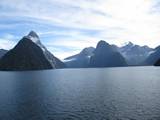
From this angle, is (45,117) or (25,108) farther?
(25,108)

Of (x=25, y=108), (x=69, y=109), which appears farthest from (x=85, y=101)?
(x=25, y=108)

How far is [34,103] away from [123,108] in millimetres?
32406

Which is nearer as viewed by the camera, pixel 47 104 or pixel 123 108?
pixel 123 108

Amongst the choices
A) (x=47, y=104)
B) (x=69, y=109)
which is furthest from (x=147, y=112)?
(x=47, y=104)

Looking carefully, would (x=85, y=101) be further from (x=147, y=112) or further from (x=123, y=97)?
(x=147, y=112)

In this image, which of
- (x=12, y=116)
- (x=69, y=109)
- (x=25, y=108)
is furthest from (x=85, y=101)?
(x=12, y=116)

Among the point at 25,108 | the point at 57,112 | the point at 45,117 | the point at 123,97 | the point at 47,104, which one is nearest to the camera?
Answer: the point at 45,117

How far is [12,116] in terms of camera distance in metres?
67.6

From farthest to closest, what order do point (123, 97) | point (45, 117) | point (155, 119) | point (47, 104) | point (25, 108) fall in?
point (123, 97) → point (47, 104) → point (25, 108) → point (45, 117) → point (155, 119)

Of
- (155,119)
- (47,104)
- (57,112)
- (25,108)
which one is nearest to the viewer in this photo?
(155,119)

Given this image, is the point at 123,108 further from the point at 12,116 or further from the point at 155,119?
the point at 12,116

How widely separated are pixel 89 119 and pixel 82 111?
9170mm

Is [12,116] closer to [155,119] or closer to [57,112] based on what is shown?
[57,112]

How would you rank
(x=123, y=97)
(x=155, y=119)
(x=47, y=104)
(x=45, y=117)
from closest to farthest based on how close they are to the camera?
(x=155, y=119)
(x=45, y=117)
(x=47, y=104)
(x=123, y=97)
